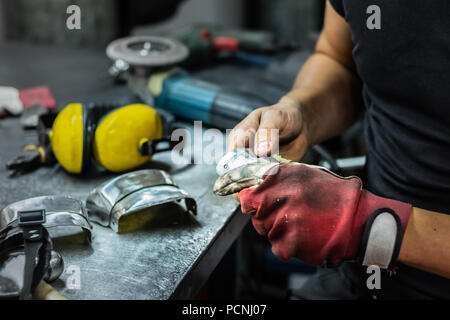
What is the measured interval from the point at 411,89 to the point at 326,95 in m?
0.21

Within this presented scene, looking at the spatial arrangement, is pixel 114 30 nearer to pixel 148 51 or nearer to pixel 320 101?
pixel 148 51

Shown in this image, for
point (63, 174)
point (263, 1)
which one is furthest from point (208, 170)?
point (263, 1)

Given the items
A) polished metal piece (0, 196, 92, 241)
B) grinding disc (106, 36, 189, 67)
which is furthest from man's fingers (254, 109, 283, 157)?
grinding disc (106, 36, 189, 67)

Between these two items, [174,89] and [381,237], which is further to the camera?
[174,89]

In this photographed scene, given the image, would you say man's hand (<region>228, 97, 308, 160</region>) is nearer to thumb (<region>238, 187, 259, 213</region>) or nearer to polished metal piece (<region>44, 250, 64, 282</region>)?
thumb (<region>238, 187, 259, 213</region>)

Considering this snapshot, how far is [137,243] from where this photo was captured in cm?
63

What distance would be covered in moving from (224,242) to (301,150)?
190 mm

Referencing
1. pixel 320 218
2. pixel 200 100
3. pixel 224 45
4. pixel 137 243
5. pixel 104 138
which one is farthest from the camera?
pixel 224 45

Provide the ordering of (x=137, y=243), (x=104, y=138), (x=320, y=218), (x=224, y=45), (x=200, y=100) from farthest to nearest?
(x=224, y=45)
(x=200, y=100)
(x=104, y=138)
(x=137, y=243)
(x=320, y=218)

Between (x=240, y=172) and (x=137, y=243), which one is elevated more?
(x=240, y=172)

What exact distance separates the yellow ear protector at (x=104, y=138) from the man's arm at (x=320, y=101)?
20cm

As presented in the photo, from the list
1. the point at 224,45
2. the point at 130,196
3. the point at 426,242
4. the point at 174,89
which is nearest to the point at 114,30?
the point at 224,45

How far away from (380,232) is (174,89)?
663 mm

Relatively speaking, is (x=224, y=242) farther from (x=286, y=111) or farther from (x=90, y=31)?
(x=90, y=31)
